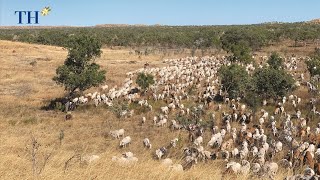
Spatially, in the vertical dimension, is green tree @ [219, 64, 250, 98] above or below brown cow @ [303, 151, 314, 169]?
above

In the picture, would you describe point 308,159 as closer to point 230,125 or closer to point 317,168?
point 317,168

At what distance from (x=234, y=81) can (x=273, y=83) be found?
328cm

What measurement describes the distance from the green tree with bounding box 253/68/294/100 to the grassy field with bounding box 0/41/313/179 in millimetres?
9319

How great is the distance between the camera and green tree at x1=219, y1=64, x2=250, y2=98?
32.8m

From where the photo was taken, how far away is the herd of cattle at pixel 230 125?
56.3ft

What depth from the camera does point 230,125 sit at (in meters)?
26.3

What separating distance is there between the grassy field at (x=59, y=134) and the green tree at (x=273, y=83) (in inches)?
367

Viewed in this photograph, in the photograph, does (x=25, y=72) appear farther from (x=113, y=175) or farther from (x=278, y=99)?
(x=113, y=175)

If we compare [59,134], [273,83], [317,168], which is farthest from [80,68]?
[317,168]

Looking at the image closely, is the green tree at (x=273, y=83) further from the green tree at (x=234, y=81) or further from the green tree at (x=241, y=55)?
the green tree at (x=241, y=55)

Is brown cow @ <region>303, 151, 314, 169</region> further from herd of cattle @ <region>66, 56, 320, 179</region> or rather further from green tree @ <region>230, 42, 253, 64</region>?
green tree @ <region>230, 42, 253, 64</region>

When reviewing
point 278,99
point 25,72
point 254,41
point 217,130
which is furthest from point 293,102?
point 254,41

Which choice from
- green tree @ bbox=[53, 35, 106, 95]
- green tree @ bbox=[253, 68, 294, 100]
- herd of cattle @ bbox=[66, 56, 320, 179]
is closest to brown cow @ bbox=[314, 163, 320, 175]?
herd of cattle @ bbox=[66, 56, 320, 179]

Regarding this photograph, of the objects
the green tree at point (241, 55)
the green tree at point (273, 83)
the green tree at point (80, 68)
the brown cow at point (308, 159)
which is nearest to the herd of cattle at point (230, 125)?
the brown cow at point (308, 159)
